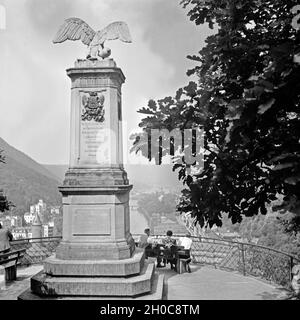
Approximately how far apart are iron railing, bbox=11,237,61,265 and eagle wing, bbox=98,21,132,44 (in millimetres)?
6484

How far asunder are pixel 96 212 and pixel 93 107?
2.22m

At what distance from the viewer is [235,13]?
3.98 metres

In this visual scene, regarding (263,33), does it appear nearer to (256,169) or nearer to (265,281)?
(256,169)

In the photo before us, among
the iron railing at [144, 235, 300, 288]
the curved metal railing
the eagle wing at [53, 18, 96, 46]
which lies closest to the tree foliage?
the eagle wing at [53, 18, 96, 46]

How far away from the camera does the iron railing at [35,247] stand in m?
11.7

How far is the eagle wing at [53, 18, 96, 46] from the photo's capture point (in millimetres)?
8539

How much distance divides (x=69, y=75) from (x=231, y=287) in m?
5.81

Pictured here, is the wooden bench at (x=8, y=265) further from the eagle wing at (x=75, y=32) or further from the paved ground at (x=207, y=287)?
the eagle wing at (x=75, y=32)

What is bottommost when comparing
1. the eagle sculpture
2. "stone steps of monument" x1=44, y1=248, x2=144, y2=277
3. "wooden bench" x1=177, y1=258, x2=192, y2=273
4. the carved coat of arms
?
"wooden bench" x1=177, y1=258, x2=192, y2=273

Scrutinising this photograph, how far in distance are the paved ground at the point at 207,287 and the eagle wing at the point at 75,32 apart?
5.51 metres

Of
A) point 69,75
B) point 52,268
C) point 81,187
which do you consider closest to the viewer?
point 52,268

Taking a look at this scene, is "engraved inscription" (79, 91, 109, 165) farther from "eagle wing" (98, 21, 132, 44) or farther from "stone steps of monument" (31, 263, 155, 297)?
"stone steps of monument" (31, 263, 155, 297)

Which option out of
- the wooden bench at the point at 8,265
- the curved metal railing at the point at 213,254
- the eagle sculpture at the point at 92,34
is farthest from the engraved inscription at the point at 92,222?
the curved metal railing at the point at 213,254

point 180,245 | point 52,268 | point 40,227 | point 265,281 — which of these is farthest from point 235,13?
point 40,227
